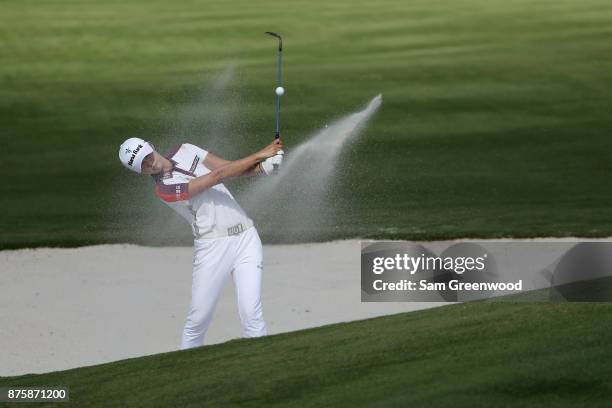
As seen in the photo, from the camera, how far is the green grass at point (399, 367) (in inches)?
287

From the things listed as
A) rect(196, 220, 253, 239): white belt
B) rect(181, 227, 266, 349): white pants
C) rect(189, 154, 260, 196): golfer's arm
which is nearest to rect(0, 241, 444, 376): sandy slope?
rect(181, 227, 266, 349): white pants

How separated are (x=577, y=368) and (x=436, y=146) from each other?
13.0m

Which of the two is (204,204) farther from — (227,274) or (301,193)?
(301,193)

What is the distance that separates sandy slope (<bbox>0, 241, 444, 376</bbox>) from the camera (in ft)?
39.0

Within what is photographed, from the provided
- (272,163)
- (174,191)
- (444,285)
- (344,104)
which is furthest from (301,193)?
(272,163)

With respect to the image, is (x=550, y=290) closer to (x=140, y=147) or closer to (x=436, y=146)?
(x=140, y=147)

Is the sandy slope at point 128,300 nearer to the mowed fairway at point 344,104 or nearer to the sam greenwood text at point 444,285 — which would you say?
the sam greenwood text at point 444,285

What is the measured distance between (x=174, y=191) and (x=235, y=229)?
1.77 feet

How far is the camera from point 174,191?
9828 millimetres

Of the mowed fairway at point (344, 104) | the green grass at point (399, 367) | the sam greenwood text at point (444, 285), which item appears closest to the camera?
the green grass at point (399, 367)

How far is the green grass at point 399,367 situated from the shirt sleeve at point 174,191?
1.15 m

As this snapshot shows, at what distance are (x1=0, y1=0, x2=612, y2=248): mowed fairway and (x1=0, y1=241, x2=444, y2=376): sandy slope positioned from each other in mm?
666

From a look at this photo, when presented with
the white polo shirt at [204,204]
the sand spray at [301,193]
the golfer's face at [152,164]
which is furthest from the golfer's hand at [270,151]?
the sand spray at [301,193]

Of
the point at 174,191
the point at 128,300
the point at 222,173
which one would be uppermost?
the point at 222,173
